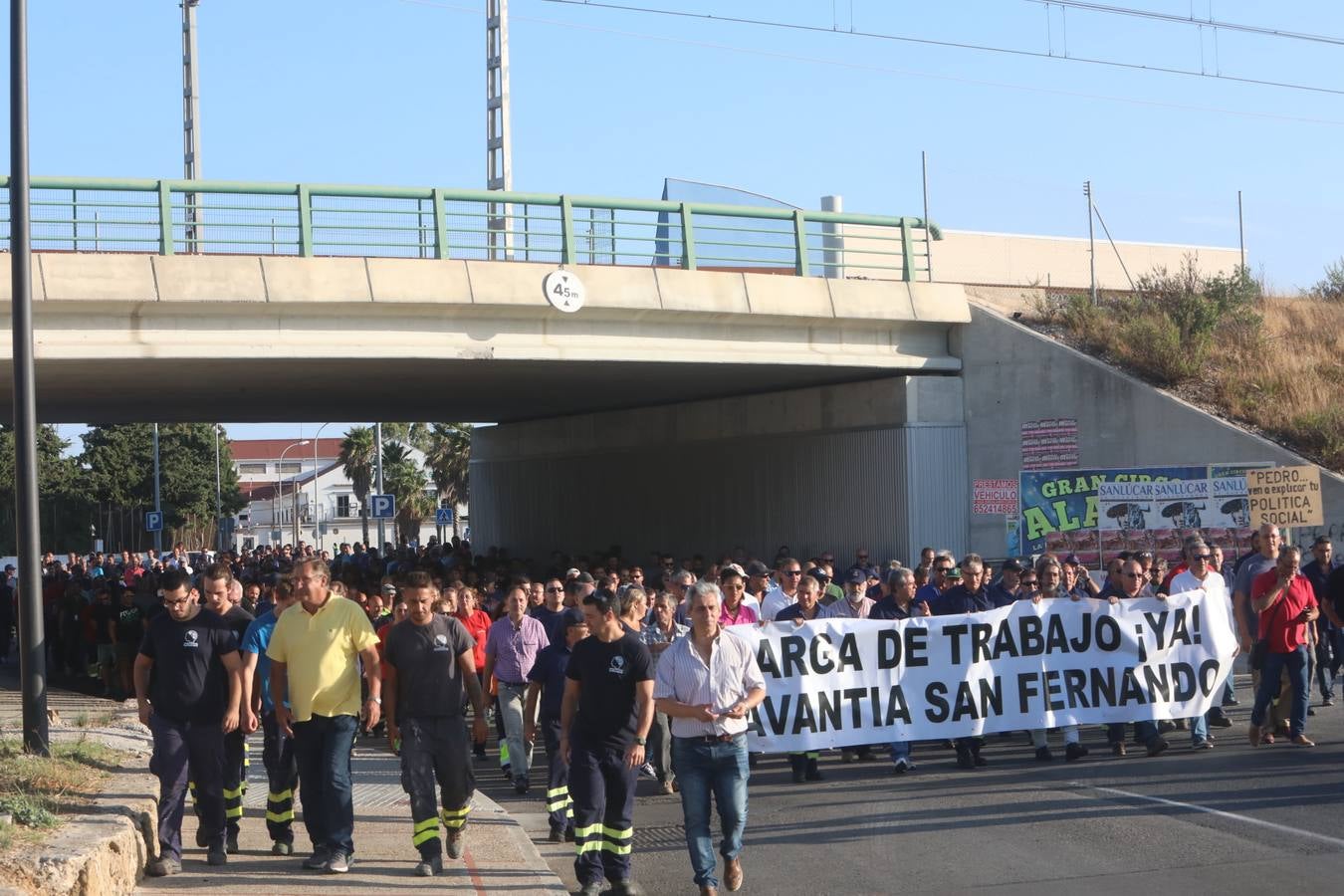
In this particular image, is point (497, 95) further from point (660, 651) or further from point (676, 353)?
point (660, 651)

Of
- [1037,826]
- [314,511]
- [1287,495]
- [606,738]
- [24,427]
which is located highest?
[314,511]

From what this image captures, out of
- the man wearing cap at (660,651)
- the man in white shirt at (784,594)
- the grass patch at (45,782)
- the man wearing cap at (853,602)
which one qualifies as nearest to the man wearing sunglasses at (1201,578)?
the man wearing cap at (853,602)

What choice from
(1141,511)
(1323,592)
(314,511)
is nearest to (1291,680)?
(1323,592)

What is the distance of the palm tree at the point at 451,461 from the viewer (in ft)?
261

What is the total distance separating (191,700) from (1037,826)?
512 centimetres

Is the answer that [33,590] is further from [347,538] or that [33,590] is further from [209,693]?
[347,538]

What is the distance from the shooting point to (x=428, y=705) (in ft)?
28.6

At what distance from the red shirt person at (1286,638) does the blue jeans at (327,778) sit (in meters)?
7.54

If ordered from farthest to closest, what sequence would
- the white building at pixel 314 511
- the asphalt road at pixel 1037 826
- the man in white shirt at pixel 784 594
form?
the white building at pixel 314 511 → the man in white shirt at pixel 784 594 → the asphalt road at pixel 1037 826

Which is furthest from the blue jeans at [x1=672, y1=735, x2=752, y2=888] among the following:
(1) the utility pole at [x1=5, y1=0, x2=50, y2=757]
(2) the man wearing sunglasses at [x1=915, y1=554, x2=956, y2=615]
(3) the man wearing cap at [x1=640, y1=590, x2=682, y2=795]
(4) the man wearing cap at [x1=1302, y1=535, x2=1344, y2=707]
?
(4) the man wearing cap at [x1=1302, y1=535, x2=1344, y2=707]

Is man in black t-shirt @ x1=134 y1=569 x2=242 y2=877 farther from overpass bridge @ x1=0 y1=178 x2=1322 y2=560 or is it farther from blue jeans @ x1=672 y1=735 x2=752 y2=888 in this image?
overpass bridge @ x1=0 y1=178 x2=1322 y2=560

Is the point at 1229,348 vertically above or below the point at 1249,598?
above

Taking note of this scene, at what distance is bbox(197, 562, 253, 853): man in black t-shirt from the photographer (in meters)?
8.95

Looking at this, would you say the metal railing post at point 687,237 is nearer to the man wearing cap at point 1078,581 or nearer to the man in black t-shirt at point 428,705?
the man wearing cap at point 1078,581
